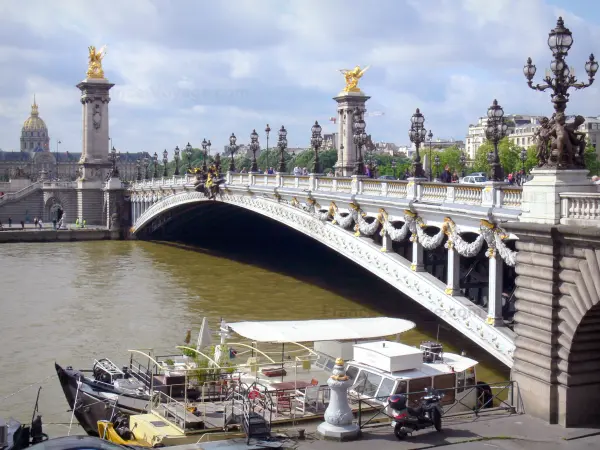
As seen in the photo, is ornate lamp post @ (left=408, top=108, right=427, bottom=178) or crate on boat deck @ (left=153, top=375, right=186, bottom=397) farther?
ornate lamp post @ (left=408, top=108, right=427, bottom=178)

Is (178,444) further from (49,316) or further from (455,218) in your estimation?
(49,316)

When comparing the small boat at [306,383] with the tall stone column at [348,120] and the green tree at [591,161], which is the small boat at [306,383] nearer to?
the tall stone column at [348,120]

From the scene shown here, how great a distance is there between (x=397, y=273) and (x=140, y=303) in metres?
13.8

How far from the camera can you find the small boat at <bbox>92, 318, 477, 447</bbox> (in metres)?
15.0

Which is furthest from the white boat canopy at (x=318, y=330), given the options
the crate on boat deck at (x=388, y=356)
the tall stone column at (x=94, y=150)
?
the tall stone column at (x=94, y=150)

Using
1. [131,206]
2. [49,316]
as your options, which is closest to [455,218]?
[49,316]

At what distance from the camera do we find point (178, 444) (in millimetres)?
14414

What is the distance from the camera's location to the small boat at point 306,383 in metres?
15.0

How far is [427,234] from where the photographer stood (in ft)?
91.2

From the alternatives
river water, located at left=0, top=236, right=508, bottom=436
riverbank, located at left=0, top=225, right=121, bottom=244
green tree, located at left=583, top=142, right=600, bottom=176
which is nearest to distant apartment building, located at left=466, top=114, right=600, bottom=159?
green tree, located at left=583, top=142, right=600, bottom=176

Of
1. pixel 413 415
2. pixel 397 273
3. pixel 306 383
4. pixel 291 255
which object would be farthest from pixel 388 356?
pixel 291 255

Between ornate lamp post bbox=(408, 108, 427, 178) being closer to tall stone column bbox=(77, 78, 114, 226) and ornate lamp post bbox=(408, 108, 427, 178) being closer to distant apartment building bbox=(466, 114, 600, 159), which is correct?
tall stone column bbox=(77, 78, 114, 226)

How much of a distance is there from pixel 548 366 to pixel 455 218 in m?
8.33

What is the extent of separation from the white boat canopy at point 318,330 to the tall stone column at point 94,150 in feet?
209
